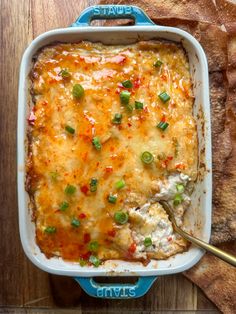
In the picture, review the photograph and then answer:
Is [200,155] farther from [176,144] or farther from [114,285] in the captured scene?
[114,285]

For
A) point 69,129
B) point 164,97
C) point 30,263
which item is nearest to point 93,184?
point 69,129

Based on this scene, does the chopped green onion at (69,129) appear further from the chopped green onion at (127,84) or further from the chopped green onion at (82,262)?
the chopped green onion at (82,262)

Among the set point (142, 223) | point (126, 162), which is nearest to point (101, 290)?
point (142, 223)

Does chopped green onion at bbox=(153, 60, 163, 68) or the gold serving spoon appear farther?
chopped green onion at bbox=(153, 60, 163, 68)

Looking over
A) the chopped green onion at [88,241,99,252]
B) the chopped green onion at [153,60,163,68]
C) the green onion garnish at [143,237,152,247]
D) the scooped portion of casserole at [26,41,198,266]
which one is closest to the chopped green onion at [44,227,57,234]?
the scooped portion of casserole at [26,41,198,266]

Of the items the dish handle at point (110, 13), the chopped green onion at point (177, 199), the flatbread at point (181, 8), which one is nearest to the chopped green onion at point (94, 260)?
the chopped green onion at point (177, 199)

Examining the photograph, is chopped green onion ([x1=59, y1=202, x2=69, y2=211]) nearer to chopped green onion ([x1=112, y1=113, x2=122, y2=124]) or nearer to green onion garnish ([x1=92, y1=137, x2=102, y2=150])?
green onion garnish ([x1=92, y1=137, x2=102, y2=150])

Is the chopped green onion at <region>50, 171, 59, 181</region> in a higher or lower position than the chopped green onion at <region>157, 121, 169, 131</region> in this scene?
lower
